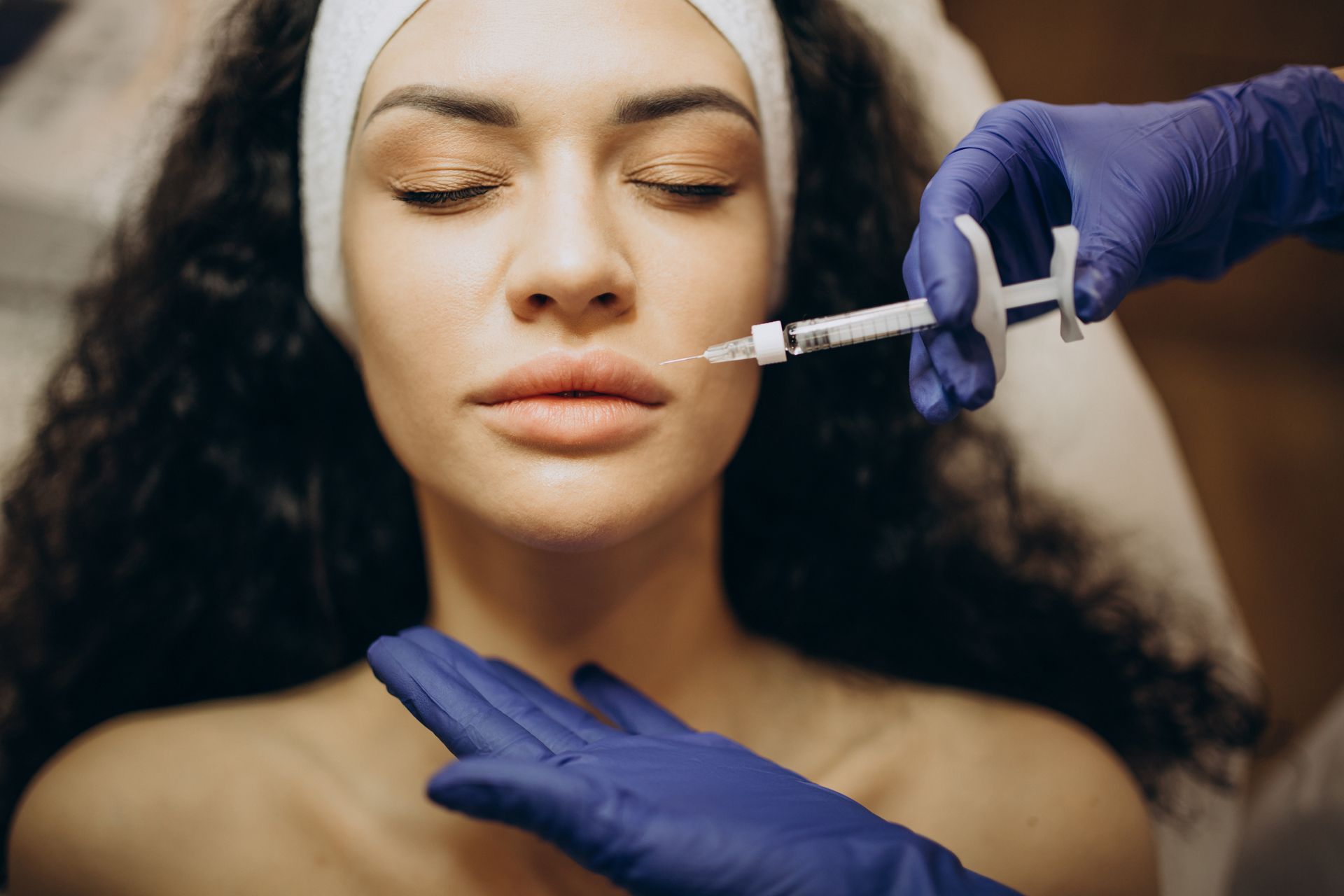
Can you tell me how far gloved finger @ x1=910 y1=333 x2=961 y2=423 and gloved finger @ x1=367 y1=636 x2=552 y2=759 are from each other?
1.74 ft

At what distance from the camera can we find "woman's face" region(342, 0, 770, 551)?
3.28 feet

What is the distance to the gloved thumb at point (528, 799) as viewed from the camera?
79 centimetres

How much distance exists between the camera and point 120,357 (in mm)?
1495

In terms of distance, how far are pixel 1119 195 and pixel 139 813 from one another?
1.41m

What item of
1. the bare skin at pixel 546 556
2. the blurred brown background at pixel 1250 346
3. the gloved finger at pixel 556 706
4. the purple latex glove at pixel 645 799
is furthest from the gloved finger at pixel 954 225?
the blurred brown background at pixel 1250 346

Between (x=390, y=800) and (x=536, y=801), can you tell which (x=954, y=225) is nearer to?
(x=536, y=801)

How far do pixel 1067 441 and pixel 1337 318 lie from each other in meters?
0.88

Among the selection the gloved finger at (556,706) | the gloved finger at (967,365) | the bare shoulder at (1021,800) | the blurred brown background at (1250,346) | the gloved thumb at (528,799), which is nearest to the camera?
the gloved thumb at (528,799)

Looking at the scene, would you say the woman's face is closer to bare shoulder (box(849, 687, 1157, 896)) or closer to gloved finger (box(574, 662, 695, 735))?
gloved finger (box(574, 662, 695, 735))

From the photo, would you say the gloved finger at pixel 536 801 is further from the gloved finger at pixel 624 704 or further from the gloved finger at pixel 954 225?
the gloved finger at pixel 954 225

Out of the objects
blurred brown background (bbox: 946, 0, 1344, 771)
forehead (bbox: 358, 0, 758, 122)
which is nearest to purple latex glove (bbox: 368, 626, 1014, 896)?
forehead (bbox: 358, 0, 758, 122)

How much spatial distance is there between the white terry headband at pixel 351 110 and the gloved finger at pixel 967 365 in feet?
1.31

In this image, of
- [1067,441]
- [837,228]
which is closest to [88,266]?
[837,228]

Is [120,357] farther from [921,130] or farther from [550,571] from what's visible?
[921,130]
